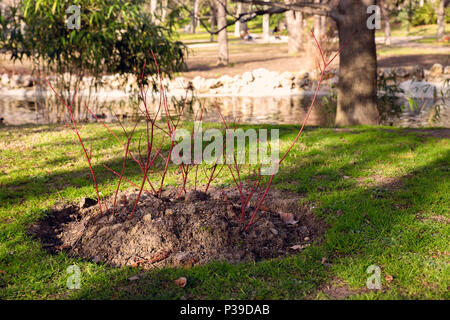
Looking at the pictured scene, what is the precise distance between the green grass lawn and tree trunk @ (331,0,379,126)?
1800 mm

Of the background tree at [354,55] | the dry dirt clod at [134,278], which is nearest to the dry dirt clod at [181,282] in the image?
the dry dirt clod at [134,278]

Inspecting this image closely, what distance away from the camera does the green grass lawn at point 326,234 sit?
3025 millimetres

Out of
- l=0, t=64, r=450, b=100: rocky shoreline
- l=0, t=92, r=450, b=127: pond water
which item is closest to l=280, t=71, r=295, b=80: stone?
l=0, t=64, r=450, b=100: rocky shoreline

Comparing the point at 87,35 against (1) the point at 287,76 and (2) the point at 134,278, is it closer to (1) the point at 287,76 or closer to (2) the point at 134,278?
(2) the point at 134,278

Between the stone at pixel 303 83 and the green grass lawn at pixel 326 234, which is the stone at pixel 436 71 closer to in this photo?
the stone at pixel 303 83

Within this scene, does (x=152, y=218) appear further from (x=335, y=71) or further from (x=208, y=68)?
(x=208, y=68)

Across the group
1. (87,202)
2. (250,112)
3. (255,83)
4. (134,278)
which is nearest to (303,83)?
(255,83)

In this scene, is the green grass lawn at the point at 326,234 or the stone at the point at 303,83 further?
the stone at the point at 303,83

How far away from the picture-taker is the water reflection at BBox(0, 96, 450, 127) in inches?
426

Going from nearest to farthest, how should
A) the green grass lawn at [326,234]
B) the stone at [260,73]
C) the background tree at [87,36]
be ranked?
the green grass lawn at [326,234] < the background tree at [87,36] < the stone at [260,73]

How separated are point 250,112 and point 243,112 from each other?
0.70 ft

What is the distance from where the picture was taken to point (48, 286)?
3.11 meters

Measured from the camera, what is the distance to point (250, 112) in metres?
13.5

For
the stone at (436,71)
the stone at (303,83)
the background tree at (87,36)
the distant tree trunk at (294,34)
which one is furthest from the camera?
the distant tree trunk at (294,34)
